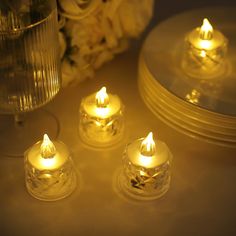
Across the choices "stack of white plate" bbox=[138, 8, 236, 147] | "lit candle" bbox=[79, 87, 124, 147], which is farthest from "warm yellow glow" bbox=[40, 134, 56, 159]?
"stack of white plate" bbox=[138, 8, 236, 147]

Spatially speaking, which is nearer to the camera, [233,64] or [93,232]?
[93,232]

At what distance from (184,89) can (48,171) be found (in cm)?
32

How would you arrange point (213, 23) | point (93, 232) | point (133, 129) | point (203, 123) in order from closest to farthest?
point (93, 232) → point (203, 123) → point (133, 129) → point (213, 23)

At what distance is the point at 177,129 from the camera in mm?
971

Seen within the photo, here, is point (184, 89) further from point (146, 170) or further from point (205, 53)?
point (146, 170)

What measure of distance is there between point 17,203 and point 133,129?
288 millimetres

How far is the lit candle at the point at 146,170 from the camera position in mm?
872

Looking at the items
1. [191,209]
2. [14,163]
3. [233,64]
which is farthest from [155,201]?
[233,64]

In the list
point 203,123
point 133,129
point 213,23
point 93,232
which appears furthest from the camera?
point 213,23

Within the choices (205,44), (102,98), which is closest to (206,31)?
(205,44)

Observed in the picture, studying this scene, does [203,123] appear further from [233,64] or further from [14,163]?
[14,163]

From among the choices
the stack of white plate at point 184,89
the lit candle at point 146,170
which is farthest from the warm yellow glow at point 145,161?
the stack of white plate at point 184,89

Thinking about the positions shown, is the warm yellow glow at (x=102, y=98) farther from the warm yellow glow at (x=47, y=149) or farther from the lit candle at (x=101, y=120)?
the warm yellow glow at (x=47, y=149)

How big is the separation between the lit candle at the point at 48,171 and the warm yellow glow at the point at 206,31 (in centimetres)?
39
